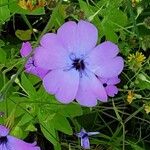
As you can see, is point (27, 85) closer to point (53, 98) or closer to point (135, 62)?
point (53, 98)

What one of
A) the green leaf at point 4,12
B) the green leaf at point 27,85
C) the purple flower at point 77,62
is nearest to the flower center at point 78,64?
the purple flower at point 77,62

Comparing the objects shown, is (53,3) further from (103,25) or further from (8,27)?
(8,27)

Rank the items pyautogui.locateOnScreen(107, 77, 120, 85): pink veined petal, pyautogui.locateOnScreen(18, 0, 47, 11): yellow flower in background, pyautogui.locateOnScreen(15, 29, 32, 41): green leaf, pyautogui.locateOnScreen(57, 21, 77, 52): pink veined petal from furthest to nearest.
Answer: pyautogui.locateOnScreen(15, 29, 32, 41): green leaf
pyautogui.locateOnScreen(107, 77, 120, 85): pink veined petal
pyautogui.locateOnScreen(18, 0, 47, 11): yellow flower in background
pyautogui.locateOnScreen(57, 21, 77, 52): pink veined petal

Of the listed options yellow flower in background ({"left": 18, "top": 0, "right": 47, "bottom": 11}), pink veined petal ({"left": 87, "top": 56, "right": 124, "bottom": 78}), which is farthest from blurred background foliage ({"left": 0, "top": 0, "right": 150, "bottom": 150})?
pink veined petal ({"left": 87, "top": 56, "right": 124, "bottom": 78})

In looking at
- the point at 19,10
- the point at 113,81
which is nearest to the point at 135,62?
the point at 113,81

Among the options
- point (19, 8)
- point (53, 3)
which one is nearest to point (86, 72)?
point (53, 3)

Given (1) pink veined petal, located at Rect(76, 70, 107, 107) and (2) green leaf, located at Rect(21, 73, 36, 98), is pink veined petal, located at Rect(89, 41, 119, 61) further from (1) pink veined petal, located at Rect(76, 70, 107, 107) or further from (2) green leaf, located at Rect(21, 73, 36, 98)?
(2) green leaf, located at Rect(21, 73, 36, 98)
